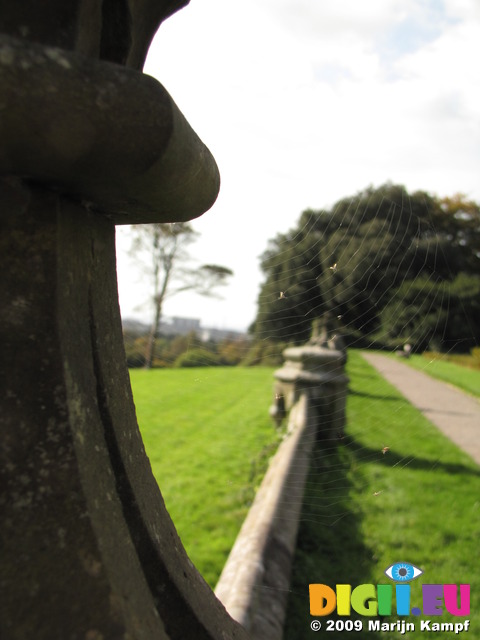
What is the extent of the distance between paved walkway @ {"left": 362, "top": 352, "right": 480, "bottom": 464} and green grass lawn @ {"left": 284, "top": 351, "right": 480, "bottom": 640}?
0.66 metres

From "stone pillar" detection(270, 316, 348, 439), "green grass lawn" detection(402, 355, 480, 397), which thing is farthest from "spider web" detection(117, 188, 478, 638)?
"green grass lawn" detection(402, 355, 480, 397)

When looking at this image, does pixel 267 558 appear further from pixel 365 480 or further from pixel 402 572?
pixel 365 480

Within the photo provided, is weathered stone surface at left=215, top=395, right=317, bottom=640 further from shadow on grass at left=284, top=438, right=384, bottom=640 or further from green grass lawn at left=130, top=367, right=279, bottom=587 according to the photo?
green grass lawn at left=130, top=367, right=279, bottom=587

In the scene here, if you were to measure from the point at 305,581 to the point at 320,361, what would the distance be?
4.52 meters

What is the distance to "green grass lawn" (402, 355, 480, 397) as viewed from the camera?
1252cm

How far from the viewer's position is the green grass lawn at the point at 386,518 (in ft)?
11.4

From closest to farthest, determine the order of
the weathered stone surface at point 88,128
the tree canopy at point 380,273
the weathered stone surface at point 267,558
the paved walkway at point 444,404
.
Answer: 1. the weathered stone surface at point 88,128
2. the weathered stone surface at point 267,558
3. the tree canopy at point 380,273
4. the paved walkway at point 444,404

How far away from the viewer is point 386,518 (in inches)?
178

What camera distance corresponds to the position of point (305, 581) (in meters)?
3.41

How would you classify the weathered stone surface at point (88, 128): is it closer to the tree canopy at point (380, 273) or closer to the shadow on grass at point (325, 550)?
the tree canopy at point (380, 273)

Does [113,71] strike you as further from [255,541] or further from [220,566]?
[220,566]

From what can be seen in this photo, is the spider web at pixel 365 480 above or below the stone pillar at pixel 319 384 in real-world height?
below

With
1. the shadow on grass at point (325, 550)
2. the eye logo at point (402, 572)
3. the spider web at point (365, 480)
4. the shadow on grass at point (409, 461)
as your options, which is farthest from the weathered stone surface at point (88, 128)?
the shadow on grass at point (409, 461)

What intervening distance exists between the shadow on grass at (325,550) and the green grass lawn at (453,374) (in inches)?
281
